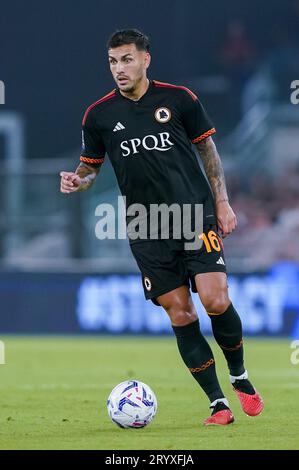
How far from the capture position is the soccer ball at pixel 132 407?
681 centimetres

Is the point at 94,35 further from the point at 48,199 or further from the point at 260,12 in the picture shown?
the point at 48,199

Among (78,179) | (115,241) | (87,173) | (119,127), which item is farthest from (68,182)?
(115,241)

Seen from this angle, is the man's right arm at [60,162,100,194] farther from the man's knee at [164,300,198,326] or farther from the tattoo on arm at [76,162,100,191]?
the man's knee at [164,300,198,326]

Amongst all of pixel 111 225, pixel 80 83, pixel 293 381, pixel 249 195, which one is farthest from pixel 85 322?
pixel 80 83

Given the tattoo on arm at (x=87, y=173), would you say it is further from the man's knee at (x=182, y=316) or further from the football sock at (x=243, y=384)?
the football sock at (x=243, y=384)

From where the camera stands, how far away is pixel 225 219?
23.1 feet

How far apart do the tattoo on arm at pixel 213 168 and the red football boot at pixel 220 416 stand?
1180 millimetres

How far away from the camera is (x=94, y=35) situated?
19.7 m

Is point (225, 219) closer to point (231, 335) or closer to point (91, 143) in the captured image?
point (231, 335)

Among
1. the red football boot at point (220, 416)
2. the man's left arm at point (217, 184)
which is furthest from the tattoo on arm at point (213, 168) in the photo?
the red football boot at point (220, 416)

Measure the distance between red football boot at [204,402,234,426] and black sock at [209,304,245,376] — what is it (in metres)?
0.23

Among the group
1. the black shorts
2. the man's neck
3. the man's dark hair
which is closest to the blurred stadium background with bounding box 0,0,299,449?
the black shorts

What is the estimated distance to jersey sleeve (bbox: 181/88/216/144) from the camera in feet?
23.1
